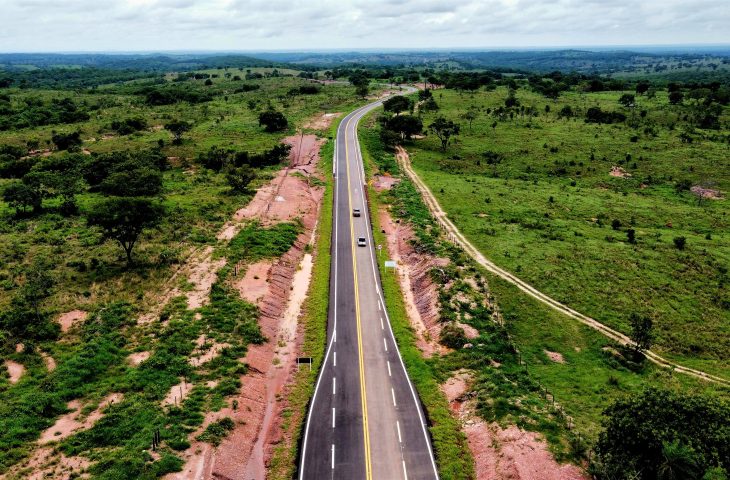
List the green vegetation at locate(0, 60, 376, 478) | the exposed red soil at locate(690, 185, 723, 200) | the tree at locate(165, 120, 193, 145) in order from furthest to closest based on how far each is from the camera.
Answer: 1. the tree at locate(165, 120, 193, 145)
2. the exposed red soil at locate(690, 185, 723, 200)
3. the green vegetation at locate(0, 60, 376, 478)

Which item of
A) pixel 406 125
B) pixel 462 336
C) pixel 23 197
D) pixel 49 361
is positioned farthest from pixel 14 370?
pixel 406 125

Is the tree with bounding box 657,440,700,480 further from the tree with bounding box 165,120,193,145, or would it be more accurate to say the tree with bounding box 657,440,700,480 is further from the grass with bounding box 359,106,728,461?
the tree with bounding box 165,120,193,145

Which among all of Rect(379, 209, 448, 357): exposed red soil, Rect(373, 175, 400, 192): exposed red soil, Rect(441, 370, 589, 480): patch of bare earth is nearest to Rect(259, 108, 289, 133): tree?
Rect(373, 175, 400, 192): exposed red soil

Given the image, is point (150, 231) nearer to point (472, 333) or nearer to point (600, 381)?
point (472, 333)

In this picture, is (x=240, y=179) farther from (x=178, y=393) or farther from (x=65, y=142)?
(x=65, y=142)

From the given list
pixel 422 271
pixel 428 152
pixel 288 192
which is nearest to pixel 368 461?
pixel 422 271

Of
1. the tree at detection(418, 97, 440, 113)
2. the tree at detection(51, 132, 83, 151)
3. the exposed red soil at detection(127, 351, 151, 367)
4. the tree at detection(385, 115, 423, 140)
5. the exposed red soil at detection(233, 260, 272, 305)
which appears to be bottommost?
the exposed red soil at detection(127, 351, 151, 367)

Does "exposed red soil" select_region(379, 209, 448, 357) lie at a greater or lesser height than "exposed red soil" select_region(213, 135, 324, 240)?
lesser
